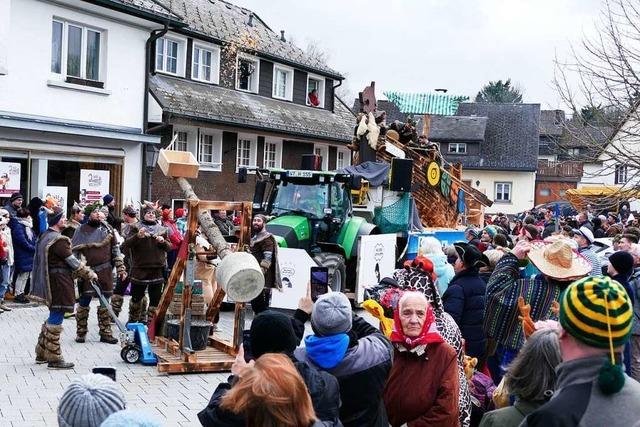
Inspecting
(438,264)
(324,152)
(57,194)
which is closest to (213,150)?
(324,152)

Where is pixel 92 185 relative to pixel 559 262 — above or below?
above

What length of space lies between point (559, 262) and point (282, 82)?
79.5ft

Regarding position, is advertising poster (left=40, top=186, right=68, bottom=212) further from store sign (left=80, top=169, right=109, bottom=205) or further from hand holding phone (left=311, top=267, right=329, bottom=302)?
hand holding phone (left=311, top=267, right=329, bottom=302)

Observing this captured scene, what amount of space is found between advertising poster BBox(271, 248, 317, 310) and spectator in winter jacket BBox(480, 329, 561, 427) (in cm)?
954

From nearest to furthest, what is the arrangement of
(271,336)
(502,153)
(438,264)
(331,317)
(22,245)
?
(271,336) → (331,317) → (438,264) → (22,245) → (502,153)

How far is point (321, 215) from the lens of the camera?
14617 millimetres

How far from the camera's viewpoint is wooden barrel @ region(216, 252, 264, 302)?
8164mm

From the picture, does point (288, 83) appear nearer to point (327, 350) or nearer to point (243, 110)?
point (243, 110)

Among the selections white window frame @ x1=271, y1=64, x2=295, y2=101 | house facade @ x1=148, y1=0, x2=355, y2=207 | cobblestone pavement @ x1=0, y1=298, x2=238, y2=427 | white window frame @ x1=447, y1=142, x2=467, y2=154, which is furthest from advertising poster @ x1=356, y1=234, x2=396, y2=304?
white window frame @ x1=447, y1=142, x2=467, y2=154

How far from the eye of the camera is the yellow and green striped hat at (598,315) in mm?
2920

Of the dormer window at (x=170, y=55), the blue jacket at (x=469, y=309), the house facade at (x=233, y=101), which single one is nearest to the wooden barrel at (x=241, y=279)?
the blue jacket at (x=469, y=309)

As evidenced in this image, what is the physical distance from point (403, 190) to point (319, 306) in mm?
12236

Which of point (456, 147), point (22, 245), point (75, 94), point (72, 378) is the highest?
point (456, 147)

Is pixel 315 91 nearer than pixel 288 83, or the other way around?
pixel 288 83
